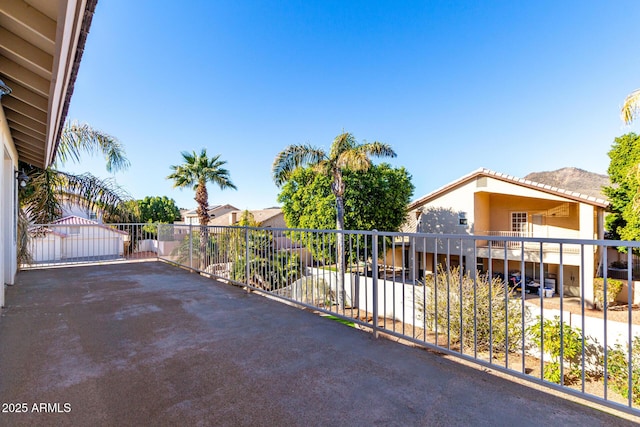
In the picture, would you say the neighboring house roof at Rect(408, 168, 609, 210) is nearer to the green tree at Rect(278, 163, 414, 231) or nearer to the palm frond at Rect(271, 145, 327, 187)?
the green tree at Rect(278, 163, 414, 231)

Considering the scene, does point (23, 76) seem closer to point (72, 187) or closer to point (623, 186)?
point (72, 187)

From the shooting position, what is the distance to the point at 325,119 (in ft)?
71.9

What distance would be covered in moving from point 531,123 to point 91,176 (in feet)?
83.5

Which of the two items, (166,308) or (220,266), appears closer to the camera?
(166,308)

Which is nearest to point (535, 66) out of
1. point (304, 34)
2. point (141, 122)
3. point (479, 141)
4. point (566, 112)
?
point (566, 112)

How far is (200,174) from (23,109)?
1249 cm

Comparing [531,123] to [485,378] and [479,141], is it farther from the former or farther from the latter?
[485,378]

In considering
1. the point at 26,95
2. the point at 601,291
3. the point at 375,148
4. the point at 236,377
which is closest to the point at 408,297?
the point at 375,148

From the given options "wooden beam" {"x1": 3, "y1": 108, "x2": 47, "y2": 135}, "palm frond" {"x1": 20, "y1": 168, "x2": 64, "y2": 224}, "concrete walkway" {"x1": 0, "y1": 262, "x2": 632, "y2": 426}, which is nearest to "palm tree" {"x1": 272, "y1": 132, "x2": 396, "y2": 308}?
Answer: "palm frond" {"x1": 20, "y1": 168, "x2": 64, "y2": 224}

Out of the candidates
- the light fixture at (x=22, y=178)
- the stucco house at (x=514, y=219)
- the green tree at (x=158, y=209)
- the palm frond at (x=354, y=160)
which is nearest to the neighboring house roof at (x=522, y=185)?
the stucco house at (x=514, y=219)

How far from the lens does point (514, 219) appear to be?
1734 cm

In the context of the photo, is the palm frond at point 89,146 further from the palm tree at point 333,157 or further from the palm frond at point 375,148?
the palm frond at point 375,148

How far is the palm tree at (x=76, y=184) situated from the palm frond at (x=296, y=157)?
6.77 meters

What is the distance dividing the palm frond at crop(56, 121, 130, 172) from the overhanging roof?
4.52 metres
